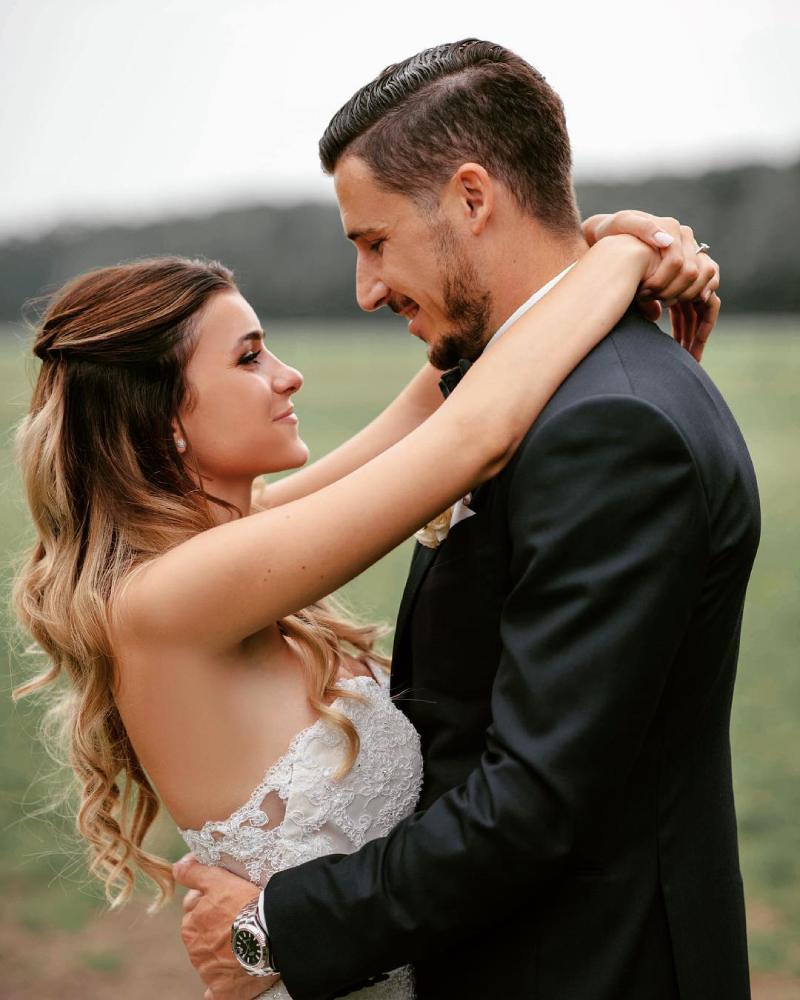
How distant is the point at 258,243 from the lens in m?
25.5

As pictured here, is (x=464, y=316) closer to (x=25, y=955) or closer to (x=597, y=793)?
(x=597, y=793)

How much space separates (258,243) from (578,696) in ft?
81.2

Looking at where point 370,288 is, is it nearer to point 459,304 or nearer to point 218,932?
point 459,304

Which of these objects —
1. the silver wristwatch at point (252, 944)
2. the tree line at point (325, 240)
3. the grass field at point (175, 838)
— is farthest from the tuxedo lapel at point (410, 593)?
the tree line at point (325, 240)

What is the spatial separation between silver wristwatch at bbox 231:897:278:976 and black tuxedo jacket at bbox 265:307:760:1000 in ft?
0.18

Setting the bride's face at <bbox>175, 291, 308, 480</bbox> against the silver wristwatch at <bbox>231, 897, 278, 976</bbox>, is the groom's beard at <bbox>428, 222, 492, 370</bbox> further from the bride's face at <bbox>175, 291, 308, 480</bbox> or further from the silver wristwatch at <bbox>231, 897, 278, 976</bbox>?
the silver wristwatch at <bbox>231, 897, 278, 976</bbox>

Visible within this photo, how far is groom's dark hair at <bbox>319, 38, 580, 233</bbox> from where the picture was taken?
2.31m

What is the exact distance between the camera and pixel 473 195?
2.29 metres

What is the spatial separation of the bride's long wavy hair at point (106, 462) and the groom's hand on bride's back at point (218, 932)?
0.38m

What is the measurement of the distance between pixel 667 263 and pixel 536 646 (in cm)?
85

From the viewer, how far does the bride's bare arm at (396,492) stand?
2.03 m

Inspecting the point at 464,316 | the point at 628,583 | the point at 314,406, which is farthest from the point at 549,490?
the point at 314,406

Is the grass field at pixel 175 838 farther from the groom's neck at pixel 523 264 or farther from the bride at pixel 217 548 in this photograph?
the groom's neck at pixel 523 264

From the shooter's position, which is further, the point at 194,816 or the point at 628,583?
the point at 194,816
